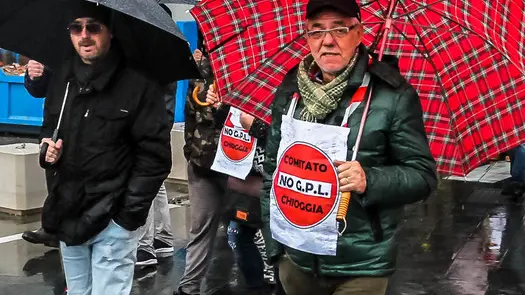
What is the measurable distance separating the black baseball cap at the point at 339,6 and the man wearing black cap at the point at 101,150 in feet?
3.87

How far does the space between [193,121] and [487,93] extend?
2.58 m

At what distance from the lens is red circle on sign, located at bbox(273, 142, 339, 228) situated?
361 cm

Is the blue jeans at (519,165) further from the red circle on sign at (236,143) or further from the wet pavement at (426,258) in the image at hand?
the red circle on sign at (236,143)

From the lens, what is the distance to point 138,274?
6.96 metres

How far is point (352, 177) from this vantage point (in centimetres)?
351

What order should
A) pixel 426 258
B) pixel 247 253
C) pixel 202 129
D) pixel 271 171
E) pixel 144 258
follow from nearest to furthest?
pixel 271 171
pixel 202 129
pixel 247 253
pixel 144 258
pixel 426 258

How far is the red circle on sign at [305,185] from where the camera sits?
3.61m

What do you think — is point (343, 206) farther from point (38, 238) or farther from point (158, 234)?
point (38, 238)

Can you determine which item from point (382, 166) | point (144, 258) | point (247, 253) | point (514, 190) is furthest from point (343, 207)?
point (514, 190)

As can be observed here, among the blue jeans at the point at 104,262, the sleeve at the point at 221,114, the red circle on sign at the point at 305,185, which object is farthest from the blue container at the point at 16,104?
the red circle on sign at the point at 305,185

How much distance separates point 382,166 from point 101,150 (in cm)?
145

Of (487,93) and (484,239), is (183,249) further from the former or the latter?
(487,93)

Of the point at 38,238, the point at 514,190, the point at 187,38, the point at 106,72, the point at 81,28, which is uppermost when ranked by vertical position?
the point at 187,38

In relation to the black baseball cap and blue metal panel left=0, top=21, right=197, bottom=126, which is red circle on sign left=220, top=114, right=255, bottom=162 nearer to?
the black baseball cap
